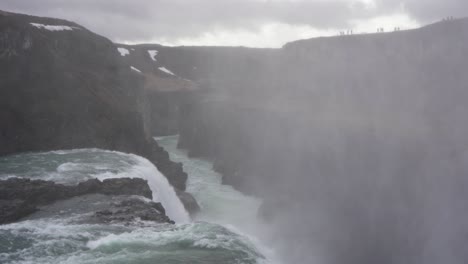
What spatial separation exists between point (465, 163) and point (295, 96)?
85.4ft

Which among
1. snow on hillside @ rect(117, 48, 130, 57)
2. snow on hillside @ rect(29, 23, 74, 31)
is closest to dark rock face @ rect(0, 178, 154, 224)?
snow on hillside @ rect(29, 23, 74, 31)

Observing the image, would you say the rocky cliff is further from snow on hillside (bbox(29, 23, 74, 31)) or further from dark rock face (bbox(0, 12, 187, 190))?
snow on hillside (bbox(29, 23, 74, 31))

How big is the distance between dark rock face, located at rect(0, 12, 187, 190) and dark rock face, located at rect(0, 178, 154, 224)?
32.6ft

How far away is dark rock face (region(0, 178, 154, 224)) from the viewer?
16297 millimetres

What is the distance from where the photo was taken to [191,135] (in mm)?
55906

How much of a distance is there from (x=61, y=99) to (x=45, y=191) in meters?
14.1

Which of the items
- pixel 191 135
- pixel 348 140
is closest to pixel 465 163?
pixel 348 140

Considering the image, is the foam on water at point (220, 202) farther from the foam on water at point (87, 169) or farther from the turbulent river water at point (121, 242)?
the turbulent river water at point (121, 242)

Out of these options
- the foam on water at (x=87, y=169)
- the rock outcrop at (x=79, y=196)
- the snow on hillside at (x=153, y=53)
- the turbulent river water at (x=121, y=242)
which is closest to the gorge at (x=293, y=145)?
the turbulent river water at (x=121, y=242)

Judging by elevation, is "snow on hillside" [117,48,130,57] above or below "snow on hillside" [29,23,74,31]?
above

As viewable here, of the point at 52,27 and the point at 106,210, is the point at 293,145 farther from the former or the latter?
the point at 106,210

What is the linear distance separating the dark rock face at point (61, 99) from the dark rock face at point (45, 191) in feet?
32.6

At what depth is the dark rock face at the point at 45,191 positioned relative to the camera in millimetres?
16297

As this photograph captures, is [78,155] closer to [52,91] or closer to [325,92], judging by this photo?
[52,91]
